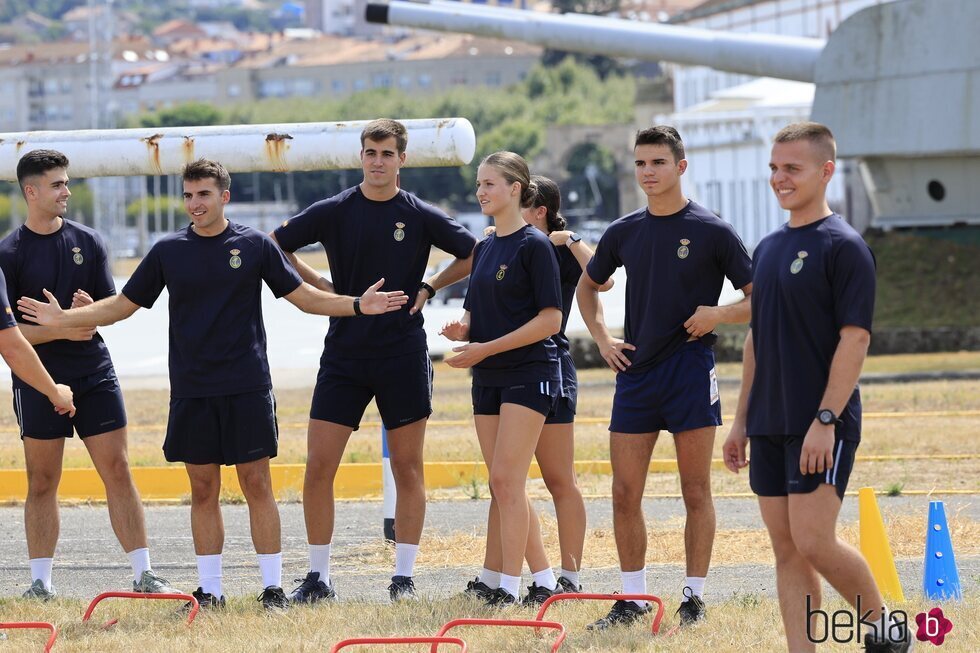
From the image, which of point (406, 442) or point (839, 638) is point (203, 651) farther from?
point (839, 638)

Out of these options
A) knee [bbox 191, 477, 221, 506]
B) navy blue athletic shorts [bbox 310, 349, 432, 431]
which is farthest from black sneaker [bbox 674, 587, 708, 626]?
knee [bbox 191, 477, 221, 506]

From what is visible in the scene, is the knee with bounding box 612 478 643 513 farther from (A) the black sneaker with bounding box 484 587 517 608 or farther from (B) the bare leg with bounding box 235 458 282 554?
(B) the bare leg with bounding box 235 458 282 554

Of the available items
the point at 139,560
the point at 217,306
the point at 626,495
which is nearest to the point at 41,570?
the point at 139,560

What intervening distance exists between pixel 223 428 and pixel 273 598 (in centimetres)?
85

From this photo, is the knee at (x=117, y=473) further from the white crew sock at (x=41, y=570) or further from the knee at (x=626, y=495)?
the knee at (x=626, y=495)

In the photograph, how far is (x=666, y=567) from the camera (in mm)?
9445

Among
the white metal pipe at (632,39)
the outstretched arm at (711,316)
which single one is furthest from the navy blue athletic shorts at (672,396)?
the white metal pipe at (632,39)

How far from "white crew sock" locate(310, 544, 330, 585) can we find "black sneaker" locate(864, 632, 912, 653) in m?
3.16

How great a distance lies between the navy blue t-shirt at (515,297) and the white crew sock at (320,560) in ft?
4.07

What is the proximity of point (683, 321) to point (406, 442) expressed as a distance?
1697 millimetres

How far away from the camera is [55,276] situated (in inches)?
336

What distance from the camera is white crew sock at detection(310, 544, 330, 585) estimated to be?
27.9 feet

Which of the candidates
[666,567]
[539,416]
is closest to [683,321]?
[539,416]

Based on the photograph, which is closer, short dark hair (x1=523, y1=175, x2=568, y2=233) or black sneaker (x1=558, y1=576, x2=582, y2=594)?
black sneaker (x1=558, y1=576, x2=582, y2=594)
